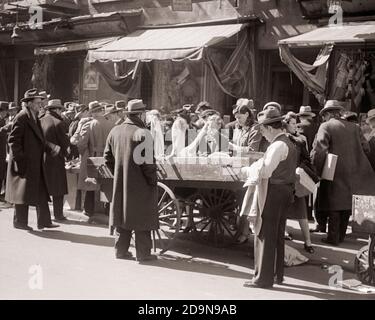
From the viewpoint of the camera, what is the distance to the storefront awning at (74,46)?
1654 centimetres

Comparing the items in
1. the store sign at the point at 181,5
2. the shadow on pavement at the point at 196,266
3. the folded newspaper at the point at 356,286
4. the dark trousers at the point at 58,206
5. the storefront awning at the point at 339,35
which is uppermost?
the store sign at the point at 181,5

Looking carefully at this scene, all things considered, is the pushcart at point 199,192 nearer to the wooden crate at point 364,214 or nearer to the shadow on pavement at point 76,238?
the shadow on pavement at point 76,238

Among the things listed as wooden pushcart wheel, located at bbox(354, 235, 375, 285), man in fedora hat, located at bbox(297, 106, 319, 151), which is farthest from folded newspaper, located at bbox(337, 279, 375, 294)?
man in fedora hat, located at bbox(297, 106, 319, 151)

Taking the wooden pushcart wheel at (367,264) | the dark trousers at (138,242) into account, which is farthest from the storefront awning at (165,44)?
the wooden pushcart wheel at (367,264)

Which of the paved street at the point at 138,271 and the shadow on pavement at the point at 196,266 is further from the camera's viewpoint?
the shadow on pavement at the point at 196,266

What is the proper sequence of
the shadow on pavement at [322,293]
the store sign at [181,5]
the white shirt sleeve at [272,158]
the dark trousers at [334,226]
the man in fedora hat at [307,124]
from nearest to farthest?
the white shirt sleeve at [272,158] → the shadow on pavement at [322,293] → the dark trousers at [334,226] → the man in fedora hat at [307,124] → the store sign at [181,5]

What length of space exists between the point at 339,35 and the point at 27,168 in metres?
6.23

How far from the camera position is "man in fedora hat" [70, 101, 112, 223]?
35.3 feet

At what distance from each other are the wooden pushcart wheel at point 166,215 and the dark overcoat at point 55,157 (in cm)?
228

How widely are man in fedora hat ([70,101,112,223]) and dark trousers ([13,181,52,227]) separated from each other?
1.17m

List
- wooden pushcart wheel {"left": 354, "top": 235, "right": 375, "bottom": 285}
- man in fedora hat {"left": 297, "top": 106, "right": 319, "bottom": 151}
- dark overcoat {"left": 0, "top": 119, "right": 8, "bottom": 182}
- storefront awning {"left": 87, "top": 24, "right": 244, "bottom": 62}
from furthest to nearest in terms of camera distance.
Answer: storefront awning {"left": 87, "top": 24, "right": 244, "bottom": 62} → dark overcoat {"left": 0, "top": 119, "right": 8, "bottom": 182} → man in fedora hat {"left": 297, "top": 106, "right": 319, "bottom": 151} → wooden pushcart wheel {"left": 354, "top": 235, "right": 375, "bottom": 285}

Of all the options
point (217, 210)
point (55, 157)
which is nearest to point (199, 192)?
point (217, 210)

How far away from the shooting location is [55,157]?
10.3 meters

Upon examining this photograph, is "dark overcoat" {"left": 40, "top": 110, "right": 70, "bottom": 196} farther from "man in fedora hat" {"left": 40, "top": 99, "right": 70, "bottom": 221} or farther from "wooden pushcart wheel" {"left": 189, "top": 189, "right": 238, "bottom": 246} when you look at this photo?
"wooden pushcart wheel" {"left": 189, "top": 189, "right": 238, "bottom": 246}
